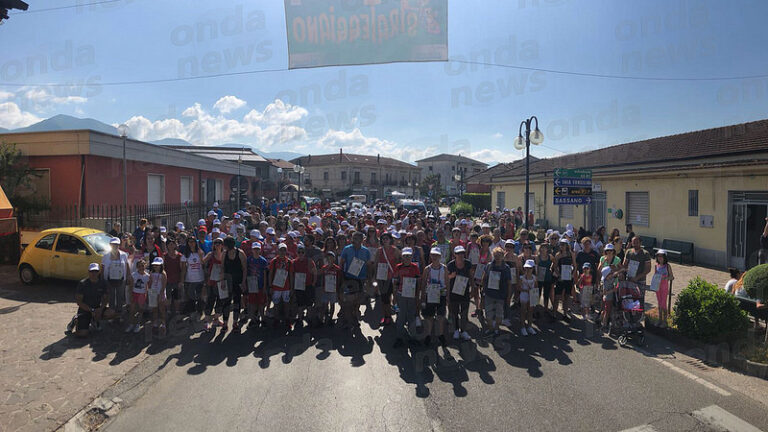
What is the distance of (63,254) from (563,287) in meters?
11.4

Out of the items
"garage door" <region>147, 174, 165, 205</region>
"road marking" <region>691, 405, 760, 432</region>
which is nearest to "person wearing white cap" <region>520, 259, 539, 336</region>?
"road marking" <region>691, 405, 760, 432</region>

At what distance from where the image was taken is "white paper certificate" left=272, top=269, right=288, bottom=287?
25.7 feet

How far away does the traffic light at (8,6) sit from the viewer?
6.78 meters

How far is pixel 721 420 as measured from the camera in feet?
15.7

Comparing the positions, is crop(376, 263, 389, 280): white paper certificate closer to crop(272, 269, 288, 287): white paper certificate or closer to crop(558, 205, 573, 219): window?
crop(272, 269, 288, 287): white paper certificate

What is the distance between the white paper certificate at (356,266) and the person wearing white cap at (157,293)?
327 centimetres

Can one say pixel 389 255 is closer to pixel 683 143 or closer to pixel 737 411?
pixel 737 411

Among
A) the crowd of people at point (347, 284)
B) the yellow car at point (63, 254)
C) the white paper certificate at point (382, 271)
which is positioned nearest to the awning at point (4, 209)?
the yellow car at point (63, 254)

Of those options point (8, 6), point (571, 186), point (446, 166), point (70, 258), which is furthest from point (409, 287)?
point (446, 166)

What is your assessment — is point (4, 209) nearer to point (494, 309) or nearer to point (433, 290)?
point (433, 290)

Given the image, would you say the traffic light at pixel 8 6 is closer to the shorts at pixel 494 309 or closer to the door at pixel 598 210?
the shorts at pixel 494 309

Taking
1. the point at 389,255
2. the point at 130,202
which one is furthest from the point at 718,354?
the point at 130,202

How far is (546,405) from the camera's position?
5.05 metres

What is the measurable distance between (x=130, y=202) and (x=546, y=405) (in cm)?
1911
